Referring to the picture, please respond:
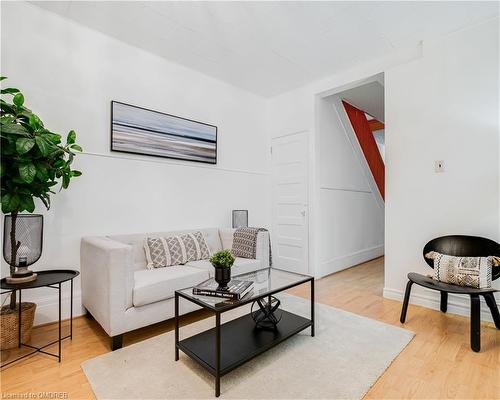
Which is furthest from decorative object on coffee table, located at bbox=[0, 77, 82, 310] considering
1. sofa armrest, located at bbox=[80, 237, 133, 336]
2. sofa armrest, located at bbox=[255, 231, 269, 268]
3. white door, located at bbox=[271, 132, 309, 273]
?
white door, located at bbox=[271, 132, 309, 273]

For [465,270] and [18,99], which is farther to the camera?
[465,270]

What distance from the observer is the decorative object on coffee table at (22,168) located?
1722mm

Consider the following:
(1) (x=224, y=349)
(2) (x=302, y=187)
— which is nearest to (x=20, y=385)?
(1) (x=224, y=349)

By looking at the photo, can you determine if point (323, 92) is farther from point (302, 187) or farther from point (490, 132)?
point (490, 132)

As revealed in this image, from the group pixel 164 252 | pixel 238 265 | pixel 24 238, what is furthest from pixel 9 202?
pixel 238 265

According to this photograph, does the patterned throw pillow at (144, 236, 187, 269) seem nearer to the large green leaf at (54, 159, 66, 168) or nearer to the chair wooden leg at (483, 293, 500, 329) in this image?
the large green leaf at (54, 159, 66, 168)

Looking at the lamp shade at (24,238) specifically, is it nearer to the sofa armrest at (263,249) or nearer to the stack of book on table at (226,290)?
the stack of book on table at (226,290)

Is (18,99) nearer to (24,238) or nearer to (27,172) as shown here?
(27,172)

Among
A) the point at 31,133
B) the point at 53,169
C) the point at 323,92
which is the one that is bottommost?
the point at 53,169

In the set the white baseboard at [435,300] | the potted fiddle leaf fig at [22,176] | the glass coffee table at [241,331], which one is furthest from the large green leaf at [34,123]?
the white baseboard at [435,300]

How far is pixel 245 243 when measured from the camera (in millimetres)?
3107

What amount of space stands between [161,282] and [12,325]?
1.02 metres

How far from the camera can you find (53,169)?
1981mm

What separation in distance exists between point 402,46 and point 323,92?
1.03m
